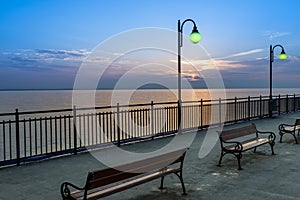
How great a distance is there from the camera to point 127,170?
4098 mm

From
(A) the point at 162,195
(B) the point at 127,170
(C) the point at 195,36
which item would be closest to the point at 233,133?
(A) the point at 162,195

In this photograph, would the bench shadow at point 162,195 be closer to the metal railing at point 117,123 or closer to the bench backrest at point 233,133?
the bench backrest at point 233,133

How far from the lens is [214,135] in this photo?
446 inches

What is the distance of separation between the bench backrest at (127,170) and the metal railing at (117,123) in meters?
3.82

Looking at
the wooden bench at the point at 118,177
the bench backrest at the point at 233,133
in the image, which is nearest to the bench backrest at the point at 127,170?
the wooden bench at the point at 118,177

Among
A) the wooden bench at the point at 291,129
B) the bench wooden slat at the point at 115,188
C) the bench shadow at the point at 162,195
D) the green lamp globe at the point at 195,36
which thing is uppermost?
the green lamp globe at the point at 195,36

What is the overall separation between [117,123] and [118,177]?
5.34 metres

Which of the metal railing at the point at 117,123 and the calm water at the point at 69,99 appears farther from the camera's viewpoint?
the calm water at the point at 69,99

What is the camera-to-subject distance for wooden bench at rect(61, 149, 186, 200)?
3.61 meters

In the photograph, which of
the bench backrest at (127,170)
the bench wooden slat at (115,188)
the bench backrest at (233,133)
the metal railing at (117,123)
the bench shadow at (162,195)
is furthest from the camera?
the metal railing at (117,123)

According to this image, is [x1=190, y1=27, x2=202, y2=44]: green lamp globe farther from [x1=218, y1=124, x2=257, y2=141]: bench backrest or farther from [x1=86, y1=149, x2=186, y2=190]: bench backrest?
[x1=86, y1=149, x2=186, y2=190]: bench backrest

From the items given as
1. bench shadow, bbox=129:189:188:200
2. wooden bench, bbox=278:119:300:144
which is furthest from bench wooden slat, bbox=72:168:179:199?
wooden bench, bbox=278:119:300:144

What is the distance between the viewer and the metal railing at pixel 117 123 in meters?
7.80

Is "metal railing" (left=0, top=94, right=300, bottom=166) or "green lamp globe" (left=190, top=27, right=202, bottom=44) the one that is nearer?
"metal railing" (left=0, top=94, right=300, bottom=166)
